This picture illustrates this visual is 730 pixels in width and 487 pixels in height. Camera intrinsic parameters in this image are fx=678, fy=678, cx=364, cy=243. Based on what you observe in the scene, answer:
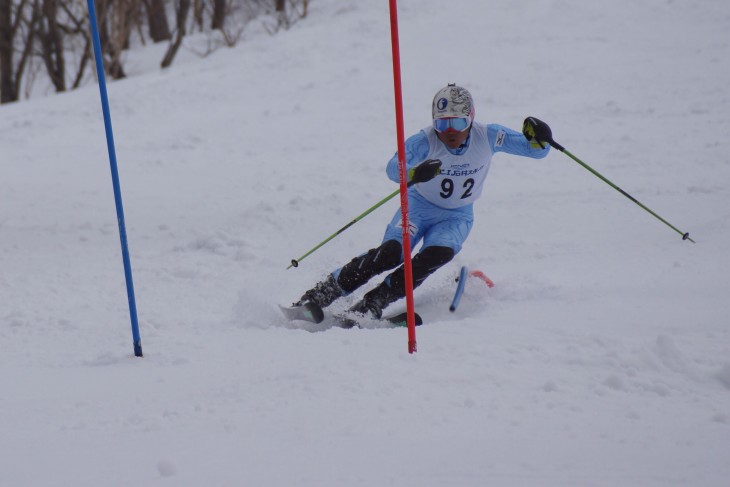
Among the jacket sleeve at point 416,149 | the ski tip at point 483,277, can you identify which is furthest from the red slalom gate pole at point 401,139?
the ski tip at point 483,277

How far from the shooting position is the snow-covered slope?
2.18 m

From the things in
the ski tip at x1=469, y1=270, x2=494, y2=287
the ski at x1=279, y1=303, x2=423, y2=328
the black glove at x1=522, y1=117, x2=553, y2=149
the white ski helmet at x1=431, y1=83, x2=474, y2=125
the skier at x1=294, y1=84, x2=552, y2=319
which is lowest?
the ski tip at x1=469, y1=270, x2=494, y2=287

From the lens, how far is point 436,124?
422cm

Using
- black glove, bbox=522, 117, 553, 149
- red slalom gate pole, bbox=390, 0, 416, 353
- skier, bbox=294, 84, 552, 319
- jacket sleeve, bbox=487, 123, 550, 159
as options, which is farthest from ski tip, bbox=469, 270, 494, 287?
red slalom gate pole, bbox=390, 0, 416, 353

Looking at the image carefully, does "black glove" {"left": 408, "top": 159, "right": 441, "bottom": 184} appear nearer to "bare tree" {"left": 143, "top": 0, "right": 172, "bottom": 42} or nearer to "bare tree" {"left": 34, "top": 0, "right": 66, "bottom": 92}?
"bare tree" {"left": 34, "top": 0, "right": 66, "bottom": 92}

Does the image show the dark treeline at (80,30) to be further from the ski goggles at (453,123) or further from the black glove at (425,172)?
the black glove at (425,172)

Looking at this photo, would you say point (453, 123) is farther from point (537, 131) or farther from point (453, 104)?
point (537, 131)

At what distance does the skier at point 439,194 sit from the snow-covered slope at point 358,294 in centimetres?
36

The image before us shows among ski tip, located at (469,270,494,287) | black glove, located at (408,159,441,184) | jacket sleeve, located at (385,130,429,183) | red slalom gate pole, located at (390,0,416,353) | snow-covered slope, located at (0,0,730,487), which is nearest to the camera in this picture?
snow-covered slope, located at (0,0,730,487)

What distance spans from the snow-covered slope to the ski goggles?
1.10 metres

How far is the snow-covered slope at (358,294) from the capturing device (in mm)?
2182

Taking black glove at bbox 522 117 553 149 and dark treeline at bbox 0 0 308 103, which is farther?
dark treeline at bbox 0 0 308 103

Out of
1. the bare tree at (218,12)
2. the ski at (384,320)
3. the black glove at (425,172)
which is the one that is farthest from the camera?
the bare tree at (218,12)

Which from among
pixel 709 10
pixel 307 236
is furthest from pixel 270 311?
pixel 709 10
